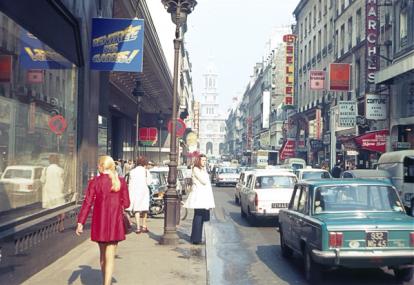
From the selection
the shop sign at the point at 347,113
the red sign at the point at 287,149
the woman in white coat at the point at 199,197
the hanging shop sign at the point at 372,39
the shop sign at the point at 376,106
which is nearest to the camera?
the woman in white coat at the point at 199,197

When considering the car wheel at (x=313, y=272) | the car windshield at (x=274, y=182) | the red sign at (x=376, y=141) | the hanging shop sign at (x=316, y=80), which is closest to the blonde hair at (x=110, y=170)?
the car wheel at (x=313, y=272)

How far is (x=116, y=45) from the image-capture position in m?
11.2

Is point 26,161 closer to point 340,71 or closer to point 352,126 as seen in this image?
point 352,126

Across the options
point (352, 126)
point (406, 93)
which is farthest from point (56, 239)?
point (352, 126)

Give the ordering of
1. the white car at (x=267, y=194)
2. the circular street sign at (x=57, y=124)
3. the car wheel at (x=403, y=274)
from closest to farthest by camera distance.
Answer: the car wheel at (x=403, y=274)
the circular street sign at (x=57, y=124)
the white car at (x=267, y=194)

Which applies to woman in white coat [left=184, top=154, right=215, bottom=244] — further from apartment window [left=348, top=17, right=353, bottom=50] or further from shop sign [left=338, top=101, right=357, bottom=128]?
apartment window [left=348, top=17, right=353, bottom=50]

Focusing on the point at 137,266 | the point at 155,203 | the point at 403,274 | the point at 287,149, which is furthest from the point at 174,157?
the point at 287,149

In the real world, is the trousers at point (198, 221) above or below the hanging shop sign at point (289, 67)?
below

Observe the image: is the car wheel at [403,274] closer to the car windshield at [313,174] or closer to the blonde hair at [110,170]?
the blonde hair at [110,170]

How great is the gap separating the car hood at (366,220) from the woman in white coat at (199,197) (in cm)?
352

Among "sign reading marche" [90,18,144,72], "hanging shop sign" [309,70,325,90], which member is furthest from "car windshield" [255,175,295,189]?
"hanging shop sign" [309,70,325,90]

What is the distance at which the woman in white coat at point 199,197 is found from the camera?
11070mm

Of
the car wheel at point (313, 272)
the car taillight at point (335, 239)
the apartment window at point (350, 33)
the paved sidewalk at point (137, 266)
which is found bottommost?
the paved sidewalk at point (137, 266)

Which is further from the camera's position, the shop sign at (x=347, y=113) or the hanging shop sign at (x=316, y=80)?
the hanging shop sign at (x=316, y=80)
